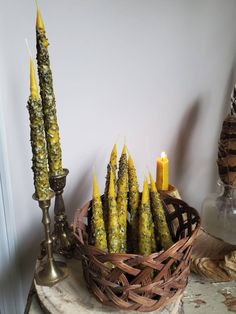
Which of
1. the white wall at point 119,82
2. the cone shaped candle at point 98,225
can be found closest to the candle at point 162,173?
the white wall at point 119,82

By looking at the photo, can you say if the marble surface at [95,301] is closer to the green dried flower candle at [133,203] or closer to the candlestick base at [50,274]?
the candlestick base at [50,274]

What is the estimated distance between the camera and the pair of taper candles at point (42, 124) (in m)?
0.59

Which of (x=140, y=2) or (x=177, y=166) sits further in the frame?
(x=177, y=166)

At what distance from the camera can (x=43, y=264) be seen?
28.8 inches

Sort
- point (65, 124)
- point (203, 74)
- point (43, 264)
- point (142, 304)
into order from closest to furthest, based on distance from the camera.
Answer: point (142, 304) → point (43, 264) → point (65, 124) → point (203, 74)

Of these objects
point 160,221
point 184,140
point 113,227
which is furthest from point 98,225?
point 184,140

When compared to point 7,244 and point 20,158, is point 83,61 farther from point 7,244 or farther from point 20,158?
point 7,244

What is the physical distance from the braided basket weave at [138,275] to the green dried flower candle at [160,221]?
0.18 feet

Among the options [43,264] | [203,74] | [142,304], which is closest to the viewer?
[142,304]

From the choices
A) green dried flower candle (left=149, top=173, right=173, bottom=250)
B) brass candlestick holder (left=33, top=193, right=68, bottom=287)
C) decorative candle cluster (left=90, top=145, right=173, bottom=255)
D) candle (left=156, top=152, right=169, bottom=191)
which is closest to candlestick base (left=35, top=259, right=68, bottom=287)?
brass candlestick holder (left=33, top=193, right=68, bottom=287)

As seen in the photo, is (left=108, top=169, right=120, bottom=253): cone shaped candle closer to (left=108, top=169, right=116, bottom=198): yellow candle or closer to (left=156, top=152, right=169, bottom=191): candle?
(left=108, top=169, right=116, bottom=198): yellow candle

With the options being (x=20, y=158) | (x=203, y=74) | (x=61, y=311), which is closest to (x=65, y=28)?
(x=20, y=158)

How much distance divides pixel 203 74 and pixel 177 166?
1.04 feet

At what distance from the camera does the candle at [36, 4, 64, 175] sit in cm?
60
